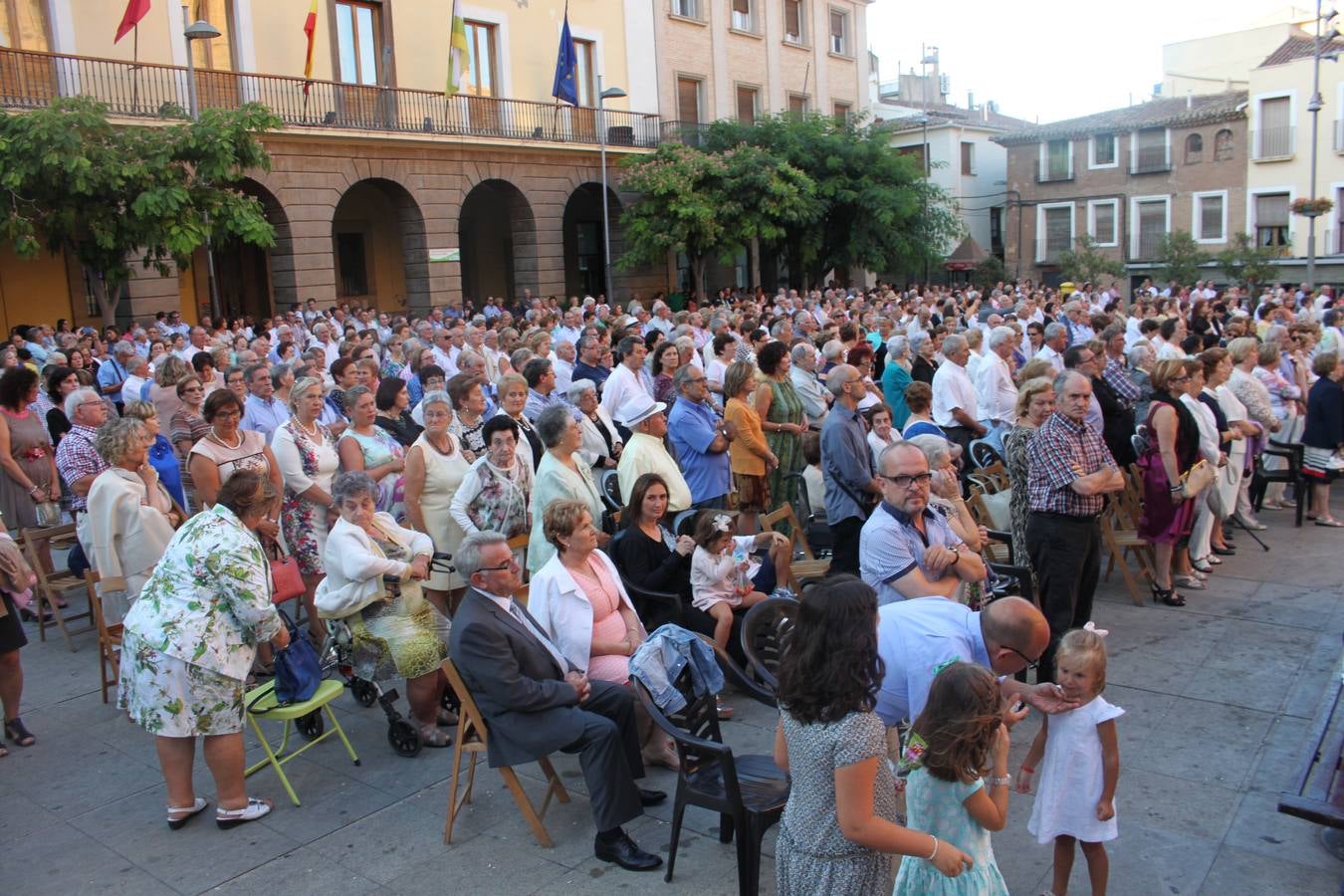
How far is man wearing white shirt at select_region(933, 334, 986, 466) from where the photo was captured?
8.55m

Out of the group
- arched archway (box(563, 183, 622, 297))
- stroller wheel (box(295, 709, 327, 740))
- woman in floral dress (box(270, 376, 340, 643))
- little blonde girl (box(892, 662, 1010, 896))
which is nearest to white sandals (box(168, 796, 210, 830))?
stroller wheel (box(295, 709, 327, 740))

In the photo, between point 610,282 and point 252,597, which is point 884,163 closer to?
point 610,282

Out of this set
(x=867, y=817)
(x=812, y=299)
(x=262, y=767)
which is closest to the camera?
(x=867, y=817)

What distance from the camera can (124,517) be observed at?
5.70 metres

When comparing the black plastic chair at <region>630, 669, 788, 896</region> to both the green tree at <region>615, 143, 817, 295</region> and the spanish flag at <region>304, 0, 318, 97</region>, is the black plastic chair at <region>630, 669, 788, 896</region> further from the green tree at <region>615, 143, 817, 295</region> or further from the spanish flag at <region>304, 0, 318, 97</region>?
the green tree at <region>615, 143, 817, 295</region>

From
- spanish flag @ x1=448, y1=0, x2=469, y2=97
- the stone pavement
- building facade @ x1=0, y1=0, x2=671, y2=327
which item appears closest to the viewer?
the stone pavement

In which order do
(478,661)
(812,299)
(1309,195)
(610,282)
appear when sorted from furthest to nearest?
(1309,195) → (610,282) → (812,299) → (478,661)

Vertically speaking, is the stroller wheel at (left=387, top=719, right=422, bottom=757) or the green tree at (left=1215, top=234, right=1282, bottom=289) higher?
the green tree at (left=1215, top=234, right=1282, bottom=289)

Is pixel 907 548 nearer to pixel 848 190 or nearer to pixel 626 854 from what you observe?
pixel 626 854

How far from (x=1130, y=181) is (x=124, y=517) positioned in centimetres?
4129

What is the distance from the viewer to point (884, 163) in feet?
91.7

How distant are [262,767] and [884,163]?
2579cm

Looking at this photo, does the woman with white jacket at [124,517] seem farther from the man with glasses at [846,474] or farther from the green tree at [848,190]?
the green tree at [848,190]

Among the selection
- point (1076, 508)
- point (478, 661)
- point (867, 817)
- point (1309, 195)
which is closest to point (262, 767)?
point (478, 661)
